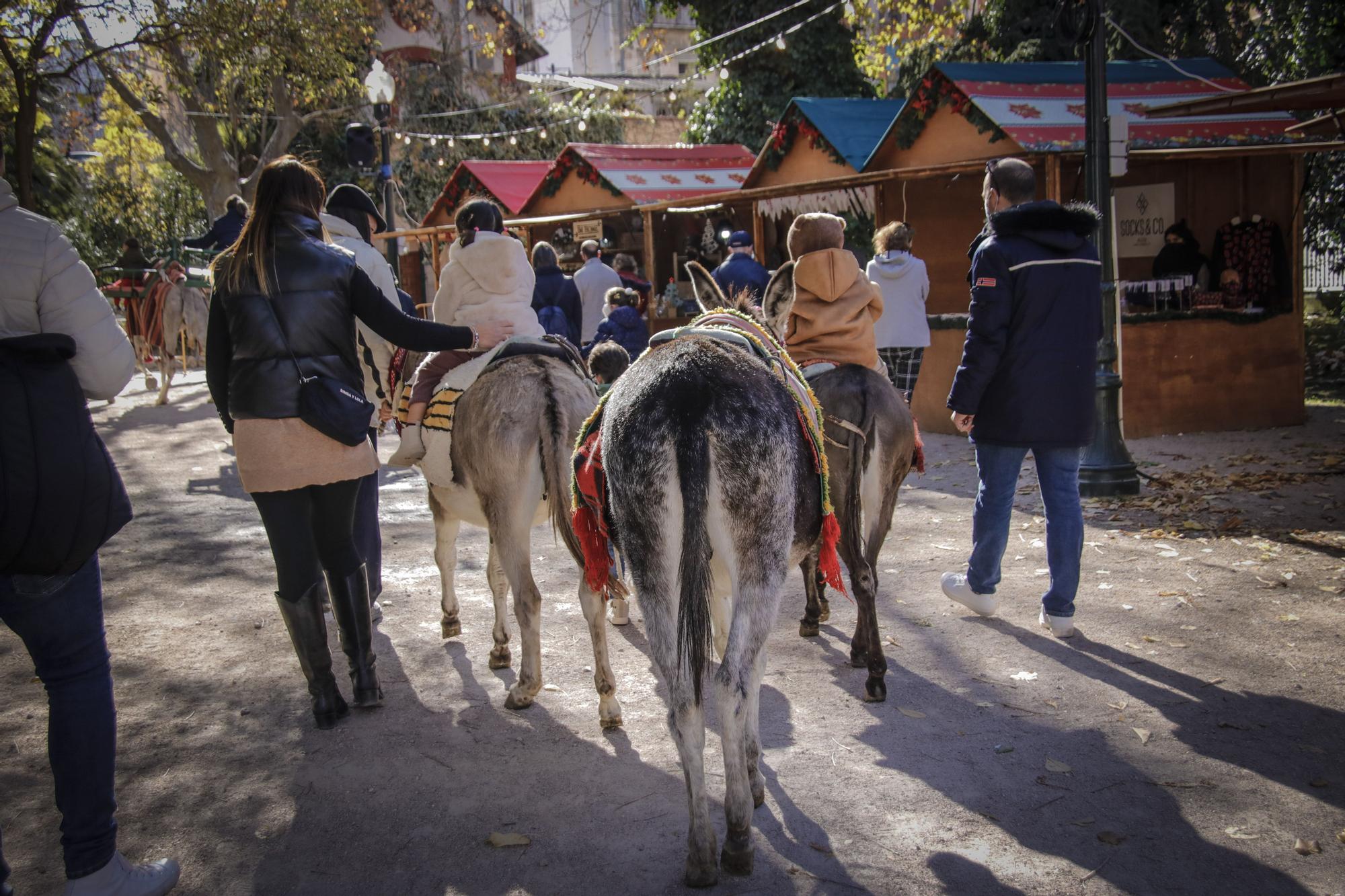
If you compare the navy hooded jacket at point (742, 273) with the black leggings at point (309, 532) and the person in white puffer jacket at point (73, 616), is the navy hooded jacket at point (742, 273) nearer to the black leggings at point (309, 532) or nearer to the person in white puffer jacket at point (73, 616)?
the black leggings at point (309, 532)

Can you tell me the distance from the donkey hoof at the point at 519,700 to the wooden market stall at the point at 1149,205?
296 inches

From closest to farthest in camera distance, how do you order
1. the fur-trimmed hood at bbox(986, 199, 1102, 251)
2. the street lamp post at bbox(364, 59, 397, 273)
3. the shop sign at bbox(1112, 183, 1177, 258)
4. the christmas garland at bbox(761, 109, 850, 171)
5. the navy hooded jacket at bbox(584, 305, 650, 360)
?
the fur-trimmed hood at bbox(986, 199, 1102, 251), the navy hooded jacket at bbox(584, 305, 650, 360), the shop sign at bbox(1112, 183, 1177, 258), the christmas garland at bbox(761, 109, 850, 171), the street lamp post at bbox(364, 59, 397, 273)

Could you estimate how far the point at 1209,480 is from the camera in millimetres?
8594

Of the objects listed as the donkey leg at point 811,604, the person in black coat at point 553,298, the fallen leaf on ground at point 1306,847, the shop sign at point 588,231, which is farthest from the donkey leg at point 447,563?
the shop sign at point 588,231

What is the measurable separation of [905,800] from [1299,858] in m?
1.19

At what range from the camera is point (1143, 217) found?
1291cm

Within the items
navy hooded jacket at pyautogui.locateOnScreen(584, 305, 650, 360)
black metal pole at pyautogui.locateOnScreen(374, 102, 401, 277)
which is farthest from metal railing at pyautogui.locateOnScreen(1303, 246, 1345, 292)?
black metal pole at pyautogui.locateOnScreen(374, 102, 401, 277)

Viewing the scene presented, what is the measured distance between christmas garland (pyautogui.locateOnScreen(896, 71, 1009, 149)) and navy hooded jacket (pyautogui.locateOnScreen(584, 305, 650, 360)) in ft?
12.3

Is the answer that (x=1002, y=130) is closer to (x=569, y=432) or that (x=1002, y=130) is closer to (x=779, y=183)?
(x=779, y=183)

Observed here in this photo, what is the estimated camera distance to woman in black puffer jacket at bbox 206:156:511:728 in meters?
4.18

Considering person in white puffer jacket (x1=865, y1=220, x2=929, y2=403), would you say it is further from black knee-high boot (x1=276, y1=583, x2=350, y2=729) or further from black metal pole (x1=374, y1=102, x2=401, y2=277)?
black metal pole (x1=374, y1=102, x2=401, y2=277)

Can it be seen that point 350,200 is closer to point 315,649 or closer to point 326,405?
point 326,405

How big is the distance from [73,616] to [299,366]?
1377 millimetres

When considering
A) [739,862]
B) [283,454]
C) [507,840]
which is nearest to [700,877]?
[739,862]
